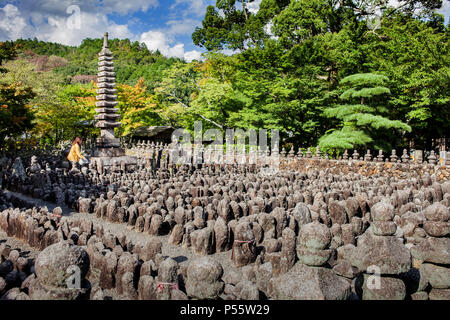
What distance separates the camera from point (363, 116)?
504 inches

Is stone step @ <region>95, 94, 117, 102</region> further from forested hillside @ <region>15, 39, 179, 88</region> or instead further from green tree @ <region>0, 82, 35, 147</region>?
forested hillside @ <region>15, 39, 179, 88</region>

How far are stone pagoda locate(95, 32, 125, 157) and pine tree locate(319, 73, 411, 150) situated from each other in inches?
356

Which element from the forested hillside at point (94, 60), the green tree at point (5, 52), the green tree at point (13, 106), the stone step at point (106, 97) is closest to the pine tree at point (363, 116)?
the stone step at point (106, 97)

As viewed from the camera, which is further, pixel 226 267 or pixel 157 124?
pixel 157 124

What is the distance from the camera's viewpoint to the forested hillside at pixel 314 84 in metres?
13.3

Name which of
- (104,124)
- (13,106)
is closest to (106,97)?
(104,124)

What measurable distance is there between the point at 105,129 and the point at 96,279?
10.6 m

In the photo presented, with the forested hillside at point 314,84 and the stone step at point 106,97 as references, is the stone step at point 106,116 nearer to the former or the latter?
the stone step at point 106,97

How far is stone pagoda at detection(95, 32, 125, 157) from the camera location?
40.3ft

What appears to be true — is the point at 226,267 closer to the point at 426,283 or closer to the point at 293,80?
the point at 426,283

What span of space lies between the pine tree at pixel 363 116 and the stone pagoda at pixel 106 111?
9055 mm

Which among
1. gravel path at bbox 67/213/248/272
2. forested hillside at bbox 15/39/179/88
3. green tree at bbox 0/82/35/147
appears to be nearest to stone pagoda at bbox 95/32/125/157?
green tree at bbox 0/82/35/147
